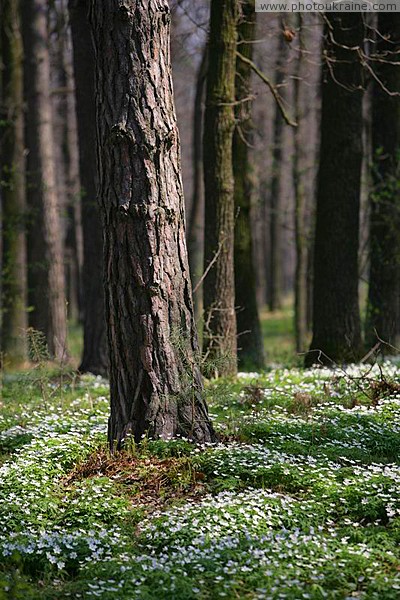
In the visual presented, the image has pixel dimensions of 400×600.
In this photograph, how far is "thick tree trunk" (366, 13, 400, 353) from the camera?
13.3 meters

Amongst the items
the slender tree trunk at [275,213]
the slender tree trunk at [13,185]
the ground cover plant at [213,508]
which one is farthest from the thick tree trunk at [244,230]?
the slender tree trunk at [275,213]

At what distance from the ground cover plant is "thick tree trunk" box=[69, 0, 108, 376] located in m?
4.16

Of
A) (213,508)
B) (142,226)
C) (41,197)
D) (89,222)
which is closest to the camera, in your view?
(213,508)

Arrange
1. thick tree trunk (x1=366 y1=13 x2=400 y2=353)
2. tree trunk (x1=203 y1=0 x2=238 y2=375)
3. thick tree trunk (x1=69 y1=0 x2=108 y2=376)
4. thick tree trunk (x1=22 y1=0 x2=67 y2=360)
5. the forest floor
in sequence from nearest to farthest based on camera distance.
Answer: the forest floor, tree trunk (x1=203 y1=0 x2=238 y2=375), thick tree trunk (x1=69 y1=0 x2=108 y2=376), thick tree trunk (x1=366 y1=13 x2=400 y2=353), thick tree trunk (x1=22 y1=0 x2=67 y2=360)

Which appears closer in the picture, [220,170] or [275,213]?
[220,170]

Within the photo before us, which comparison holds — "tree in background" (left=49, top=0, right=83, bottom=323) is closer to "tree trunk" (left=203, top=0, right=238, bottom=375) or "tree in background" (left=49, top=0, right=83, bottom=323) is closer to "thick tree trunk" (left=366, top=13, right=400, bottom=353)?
"tree trunk" (left=203, top=0, right=238, bottom=375)

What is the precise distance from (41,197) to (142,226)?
396 inches

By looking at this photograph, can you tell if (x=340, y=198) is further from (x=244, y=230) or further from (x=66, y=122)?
(x=66, y=122)

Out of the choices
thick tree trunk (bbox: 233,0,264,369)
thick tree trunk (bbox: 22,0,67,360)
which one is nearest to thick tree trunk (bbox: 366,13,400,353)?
thick tree trunk (bbox: 233,0,264,369)

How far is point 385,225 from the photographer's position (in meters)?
13.7

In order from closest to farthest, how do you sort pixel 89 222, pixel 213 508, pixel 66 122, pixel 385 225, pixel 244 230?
pixel 213 508
pixel 244 230
pixel 89 222
pixel 385 225
pixel 66 122

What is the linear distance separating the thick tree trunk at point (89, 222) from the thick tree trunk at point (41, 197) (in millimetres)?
3401

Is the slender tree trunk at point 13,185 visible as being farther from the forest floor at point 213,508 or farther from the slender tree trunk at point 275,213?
the slender tree trunk at point 275,213

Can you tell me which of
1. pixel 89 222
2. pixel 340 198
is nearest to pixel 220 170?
pixel 340 198
